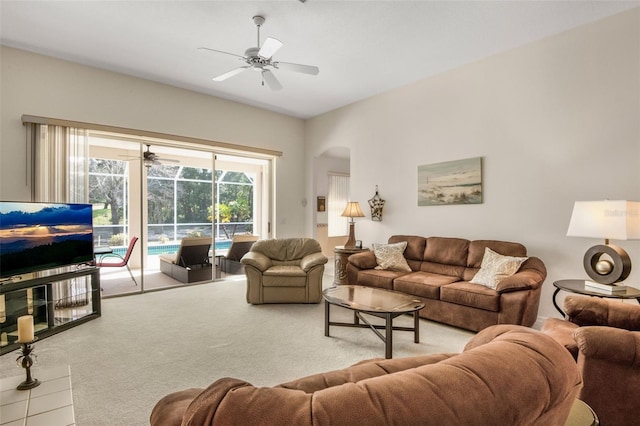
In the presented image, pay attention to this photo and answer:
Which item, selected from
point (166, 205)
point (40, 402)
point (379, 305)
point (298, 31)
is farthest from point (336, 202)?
point (40, 402)

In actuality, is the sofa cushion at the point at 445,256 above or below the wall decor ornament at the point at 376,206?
below

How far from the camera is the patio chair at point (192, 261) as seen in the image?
551cm

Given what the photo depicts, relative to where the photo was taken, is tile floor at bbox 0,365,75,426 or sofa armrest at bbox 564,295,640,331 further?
sofa armrest at bbox 564,295,640,331

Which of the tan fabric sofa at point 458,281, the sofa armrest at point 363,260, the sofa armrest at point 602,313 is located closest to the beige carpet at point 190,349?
the tan fabric sofa at point 458,281

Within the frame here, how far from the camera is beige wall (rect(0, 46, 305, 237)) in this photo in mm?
3846

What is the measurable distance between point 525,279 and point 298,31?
3.45m

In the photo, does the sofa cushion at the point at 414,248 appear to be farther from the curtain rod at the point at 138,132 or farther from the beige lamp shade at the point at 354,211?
the curtain rod at the point at 138,132

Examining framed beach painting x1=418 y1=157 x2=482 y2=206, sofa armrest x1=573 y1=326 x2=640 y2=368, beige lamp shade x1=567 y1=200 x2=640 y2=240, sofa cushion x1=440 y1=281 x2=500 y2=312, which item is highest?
framed beach painting x1=418 y1=157 x2=482 y2=206

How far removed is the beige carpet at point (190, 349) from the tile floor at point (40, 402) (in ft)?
0.90

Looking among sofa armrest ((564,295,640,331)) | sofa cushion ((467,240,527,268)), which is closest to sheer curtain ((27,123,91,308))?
sofa cushion ((467,240,527,268))

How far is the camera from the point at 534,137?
12.2 feet

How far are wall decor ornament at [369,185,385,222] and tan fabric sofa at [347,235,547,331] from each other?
0.59 m

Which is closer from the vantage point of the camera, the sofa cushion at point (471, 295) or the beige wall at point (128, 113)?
the sofa cushion at point (471, 295)

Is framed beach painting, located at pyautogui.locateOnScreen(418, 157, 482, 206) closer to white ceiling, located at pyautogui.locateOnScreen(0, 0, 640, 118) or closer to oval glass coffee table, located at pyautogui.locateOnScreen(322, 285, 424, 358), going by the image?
white ceiling, located at pyautogui.locateOnScreen(0, 0, 640, 118)
